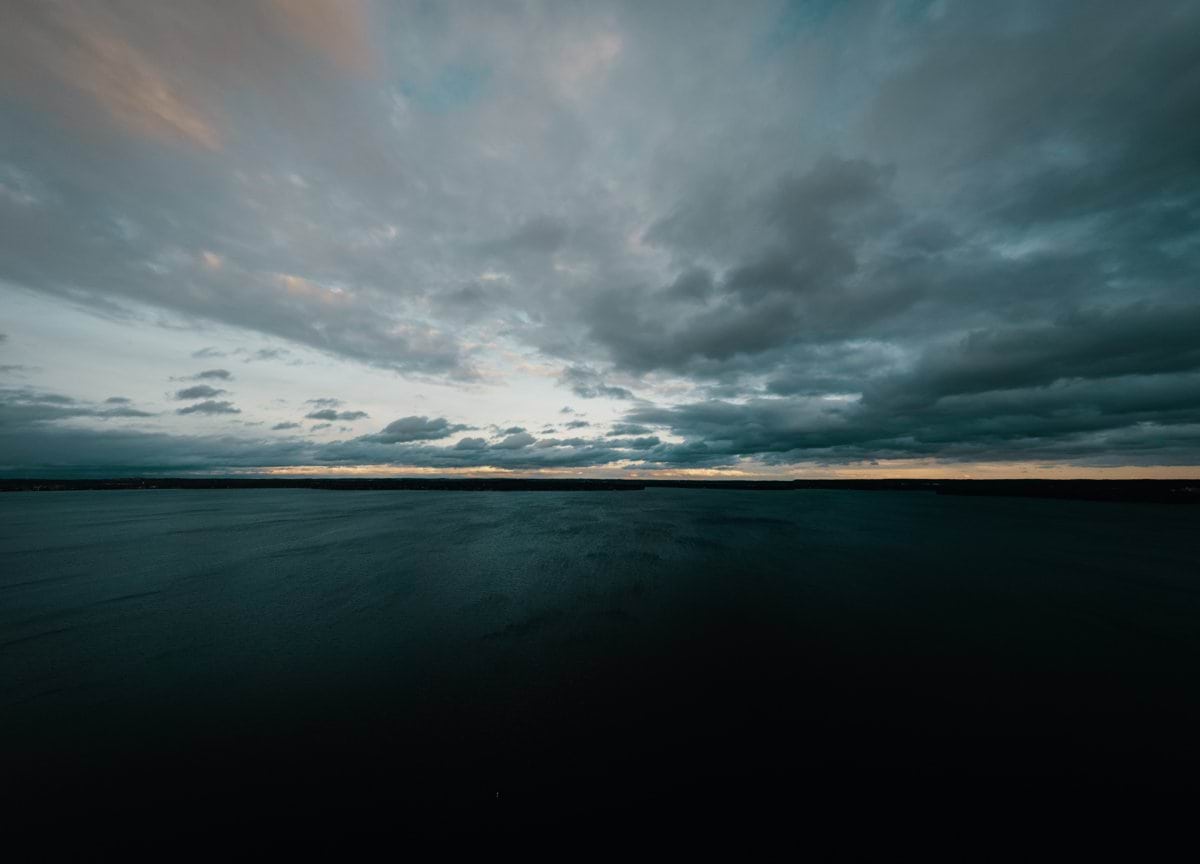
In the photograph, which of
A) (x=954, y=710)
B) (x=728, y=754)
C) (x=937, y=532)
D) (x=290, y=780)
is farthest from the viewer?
(x=937, y=532)

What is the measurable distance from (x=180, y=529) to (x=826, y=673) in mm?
67134

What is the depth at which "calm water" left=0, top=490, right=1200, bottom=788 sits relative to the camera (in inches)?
381

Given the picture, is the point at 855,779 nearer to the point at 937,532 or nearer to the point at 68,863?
the point at 68,863

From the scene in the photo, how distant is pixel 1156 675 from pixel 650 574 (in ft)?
66.1

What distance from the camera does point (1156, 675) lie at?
48.0 ft

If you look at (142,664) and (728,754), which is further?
(142,664)

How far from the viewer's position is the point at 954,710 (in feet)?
38.5

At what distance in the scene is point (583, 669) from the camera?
44.5 feet

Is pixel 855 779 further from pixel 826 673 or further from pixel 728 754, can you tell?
pixel 826 673

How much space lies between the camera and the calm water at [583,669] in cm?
968

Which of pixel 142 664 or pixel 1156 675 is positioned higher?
pixel 142 664

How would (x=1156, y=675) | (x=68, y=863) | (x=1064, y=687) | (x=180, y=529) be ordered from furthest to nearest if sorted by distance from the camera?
(x=180, y=529) < (x=1156, y=675) < (x=1064, y=687) < (x=68, y=863)

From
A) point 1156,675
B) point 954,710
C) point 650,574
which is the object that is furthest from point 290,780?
point 1156,675

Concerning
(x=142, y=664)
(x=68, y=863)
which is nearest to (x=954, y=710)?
(x=68, y=863)
